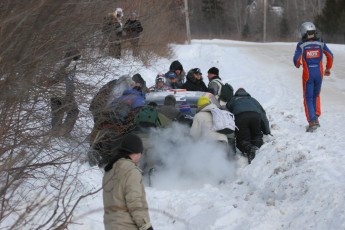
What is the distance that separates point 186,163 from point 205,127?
0.67m

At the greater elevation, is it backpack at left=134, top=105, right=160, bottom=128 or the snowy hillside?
backpack at left=134, top=105, right=160, bottom=128

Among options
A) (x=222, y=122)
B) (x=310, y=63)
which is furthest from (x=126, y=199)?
(x=310, y=63)

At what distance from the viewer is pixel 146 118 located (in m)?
9.35

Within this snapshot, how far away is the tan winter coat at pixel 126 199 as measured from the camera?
5211 mm

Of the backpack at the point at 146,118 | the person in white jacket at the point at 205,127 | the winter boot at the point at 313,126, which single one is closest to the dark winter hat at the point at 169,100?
the person in white jacket at the point at 205,127

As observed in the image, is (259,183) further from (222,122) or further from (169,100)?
(169,100)

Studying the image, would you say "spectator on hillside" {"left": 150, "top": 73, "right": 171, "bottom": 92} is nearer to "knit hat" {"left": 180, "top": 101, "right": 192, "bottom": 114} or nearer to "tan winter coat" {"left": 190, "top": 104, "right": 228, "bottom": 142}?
"knit hat" {"left": 180, "top": 101, "right": 192, "bottom": 114}

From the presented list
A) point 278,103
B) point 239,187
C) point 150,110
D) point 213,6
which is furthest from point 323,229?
point 213,6

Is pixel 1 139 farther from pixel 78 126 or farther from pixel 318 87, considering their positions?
pixel 318 87

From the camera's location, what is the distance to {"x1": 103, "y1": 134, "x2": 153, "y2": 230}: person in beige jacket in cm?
521

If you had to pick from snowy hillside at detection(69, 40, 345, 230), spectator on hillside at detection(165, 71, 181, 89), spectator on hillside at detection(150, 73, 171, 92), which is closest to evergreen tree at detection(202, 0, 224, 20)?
spectator on hillside at detection(165, 71, 181, 89)

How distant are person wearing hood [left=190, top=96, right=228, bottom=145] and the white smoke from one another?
3.5 inches

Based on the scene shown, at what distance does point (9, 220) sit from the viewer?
18.9ft

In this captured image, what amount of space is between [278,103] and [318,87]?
13.4 feet
